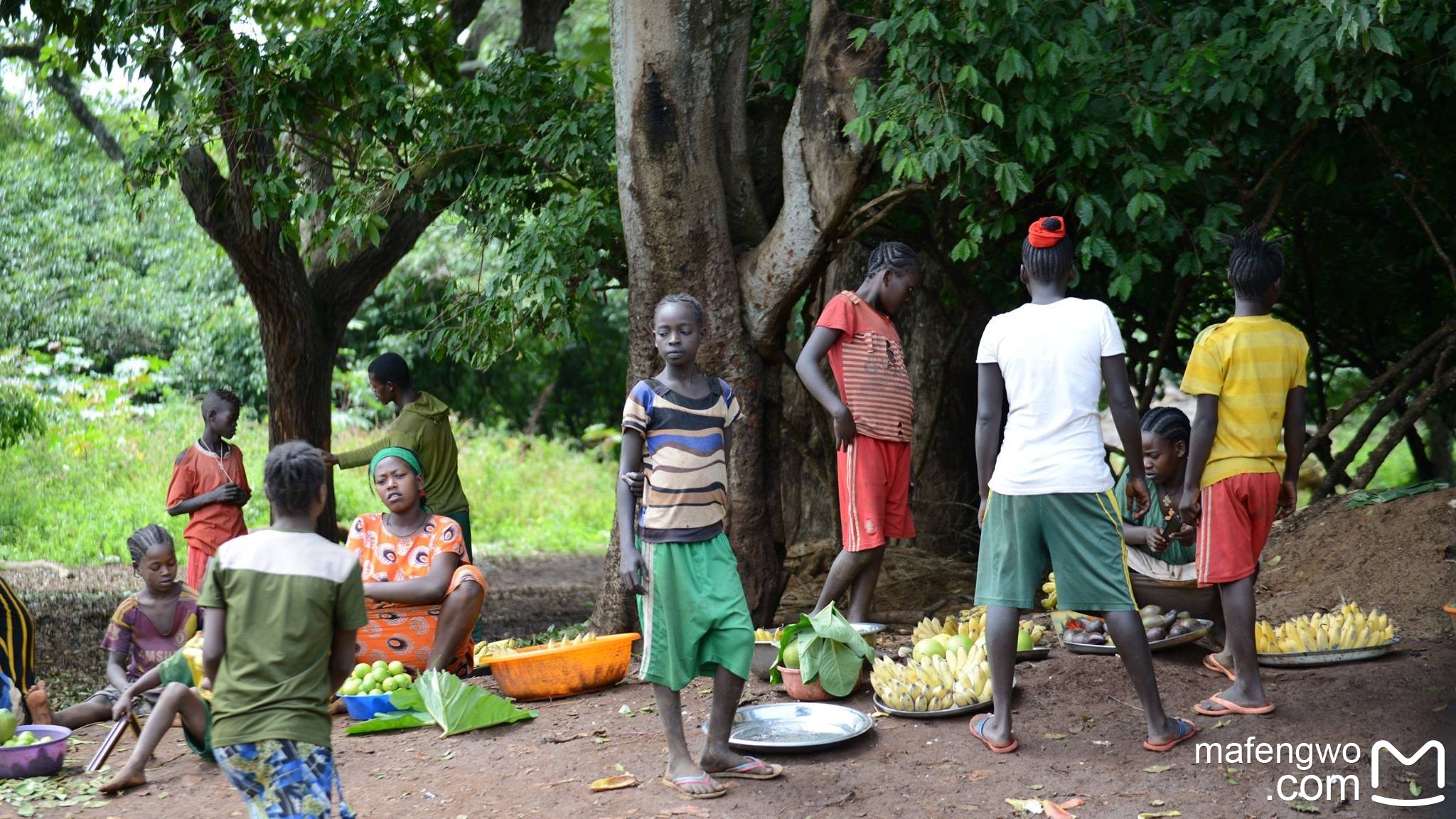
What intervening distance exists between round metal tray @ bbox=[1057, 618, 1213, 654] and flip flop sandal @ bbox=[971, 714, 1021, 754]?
0.74m

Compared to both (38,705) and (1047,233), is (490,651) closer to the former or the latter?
(38,705)

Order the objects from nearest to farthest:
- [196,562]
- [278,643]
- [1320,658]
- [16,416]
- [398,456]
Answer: [278,643], [1320,658], [398,456], [196,562], [16,416]

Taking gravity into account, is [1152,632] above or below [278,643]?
below

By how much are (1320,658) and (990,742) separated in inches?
61.4

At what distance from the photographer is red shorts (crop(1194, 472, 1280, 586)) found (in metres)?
4.54

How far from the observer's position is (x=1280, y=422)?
4594 mm

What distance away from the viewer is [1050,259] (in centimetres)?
432

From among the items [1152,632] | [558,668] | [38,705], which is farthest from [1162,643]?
[38,705]

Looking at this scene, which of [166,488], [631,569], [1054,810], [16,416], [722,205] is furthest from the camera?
[166,488]

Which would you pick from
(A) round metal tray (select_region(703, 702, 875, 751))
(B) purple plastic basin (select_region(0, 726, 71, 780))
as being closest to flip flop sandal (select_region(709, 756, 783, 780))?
(A) round metal tray (select_region(703, 702, 875, 751))

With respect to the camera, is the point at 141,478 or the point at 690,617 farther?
the point at 141,478

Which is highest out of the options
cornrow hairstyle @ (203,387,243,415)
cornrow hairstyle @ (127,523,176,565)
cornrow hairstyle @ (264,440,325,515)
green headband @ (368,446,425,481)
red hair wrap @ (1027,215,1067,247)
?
red hair wrap @ (1027,215,1067,247)

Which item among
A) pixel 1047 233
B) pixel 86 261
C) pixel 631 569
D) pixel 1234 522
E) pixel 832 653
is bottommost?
pixel 832 653

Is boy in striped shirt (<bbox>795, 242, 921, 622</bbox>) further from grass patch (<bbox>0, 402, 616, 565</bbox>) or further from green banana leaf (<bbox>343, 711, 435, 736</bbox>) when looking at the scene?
grass patch (<bbox>0, 402, 616, 565</bbox>)
